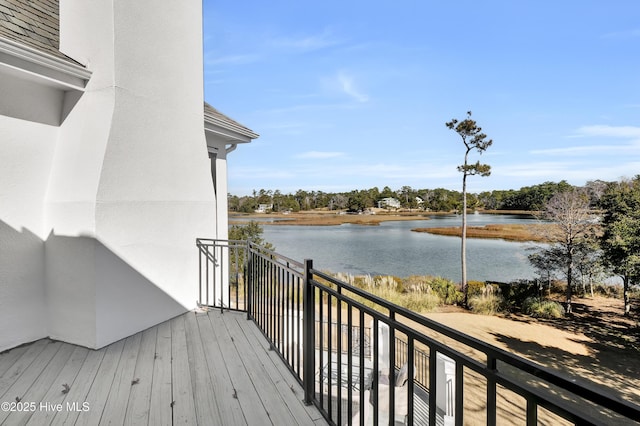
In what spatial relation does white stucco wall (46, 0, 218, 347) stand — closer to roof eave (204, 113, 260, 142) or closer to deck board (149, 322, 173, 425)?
deck board (149, 322, 173, 425)

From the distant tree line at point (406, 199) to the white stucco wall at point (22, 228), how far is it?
1739 centimetres

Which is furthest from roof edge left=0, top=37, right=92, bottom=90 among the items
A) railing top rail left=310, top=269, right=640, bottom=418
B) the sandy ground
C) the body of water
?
the body of water

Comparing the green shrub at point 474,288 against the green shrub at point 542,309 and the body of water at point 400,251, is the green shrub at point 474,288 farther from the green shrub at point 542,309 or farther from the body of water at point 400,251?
the body of water at point 400,251

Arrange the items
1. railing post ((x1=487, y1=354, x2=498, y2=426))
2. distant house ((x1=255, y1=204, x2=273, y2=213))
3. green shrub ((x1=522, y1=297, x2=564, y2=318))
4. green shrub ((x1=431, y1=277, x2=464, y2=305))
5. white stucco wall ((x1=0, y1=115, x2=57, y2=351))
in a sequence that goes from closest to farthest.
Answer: railing post ((x1=487, y1=354, x2=498, y2=426))
white stucco wall ((x1=0, y1=115, x2=57, y2=351))
green shrub ((x1=522, y1=297, x2=564, y2=318))
green shrub ((x1=431, y1=277, x2=464, y2=305))
distant house ((x1=255, y1=204, x2=273, y2=213))

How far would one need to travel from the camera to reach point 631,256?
11.6 metres

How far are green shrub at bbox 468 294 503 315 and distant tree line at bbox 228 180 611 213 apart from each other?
10802 mm

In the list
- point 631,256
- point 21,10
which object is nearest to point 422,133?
point 631,256

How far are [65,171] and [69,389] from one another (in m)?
1.93

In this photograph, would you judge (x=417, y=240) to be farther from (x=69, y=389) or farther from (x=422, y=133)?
(x=69, y=389)

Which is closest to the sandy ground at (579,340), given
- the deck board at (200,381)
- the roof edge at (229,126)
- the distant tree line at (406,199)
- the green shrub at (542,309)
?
the green shrub at (542,309)

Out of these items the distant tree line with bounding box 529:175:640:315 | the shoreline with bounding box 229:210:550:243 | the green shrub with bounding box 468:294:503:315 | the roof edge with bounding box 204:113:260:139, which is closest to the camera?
the roof edge with bounding box 204:113:260:139

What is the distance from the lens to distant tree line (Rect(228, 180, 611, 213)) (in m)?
24.2

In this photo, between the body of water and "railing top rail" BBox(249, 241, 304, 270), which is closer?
"railing top rail" BBox(249, 241, 304, 270)

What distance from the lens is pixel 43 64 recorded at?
Result: 8.57ft
